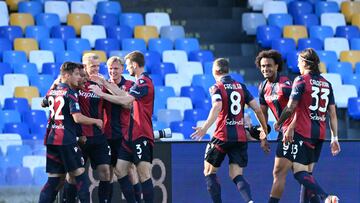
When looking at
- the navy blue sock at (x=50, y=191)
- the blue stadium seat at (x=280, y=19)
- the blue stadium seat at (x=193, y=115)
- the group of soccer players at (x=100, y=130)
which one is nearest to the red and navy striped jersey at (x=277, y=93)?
the group of soccer players at (x=100, y=130)

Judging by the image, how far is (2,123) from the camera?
17219 millimetres

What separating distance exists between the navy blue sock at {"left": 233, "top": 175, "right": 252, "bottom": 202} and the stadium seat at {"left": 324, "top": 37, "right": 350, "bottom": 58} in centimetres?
750

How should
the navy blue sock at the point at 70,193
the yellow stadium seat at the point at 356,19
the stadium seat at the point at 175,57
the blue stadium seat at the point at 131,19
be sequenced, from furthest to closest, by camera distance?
the yellow stadium seat at the point at 356,19 → the blue stadium seat at the point at 131,19 → the stadium seat at the point at 175,57 → the navy blue sock at the point at 70,193

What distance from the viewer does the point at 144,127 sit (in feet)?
44.9

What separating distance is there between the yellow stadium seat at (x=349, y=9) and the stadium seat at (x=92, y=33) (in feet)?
15.8

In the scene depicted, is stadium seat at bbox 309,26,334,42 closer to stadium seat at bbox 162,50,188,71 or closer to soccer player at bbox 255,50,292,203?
stadium seat at bbox 162,50,188,71

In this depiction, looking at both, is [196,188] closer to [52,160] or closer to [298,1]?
[52,160]

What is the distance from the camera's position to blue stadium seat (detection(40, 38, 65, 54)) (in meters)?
19.1

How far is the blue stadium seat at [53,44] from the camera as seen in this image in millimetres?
19078

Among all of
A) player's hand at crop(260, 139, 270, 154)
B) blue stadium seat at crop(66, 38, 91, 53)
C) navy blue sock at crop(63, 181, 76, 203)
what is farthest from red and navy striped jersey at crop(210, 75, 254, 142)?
blue stadium seat at crop(66, 38, 91, 53)

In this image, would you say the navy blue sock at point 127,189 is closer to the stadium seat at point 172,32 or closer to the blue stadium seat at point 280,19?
the stadium seat at point 172,32

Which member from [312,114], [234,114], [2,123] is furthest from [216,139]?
[2,123]

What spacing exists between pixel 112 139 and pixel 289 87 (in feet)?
7.21

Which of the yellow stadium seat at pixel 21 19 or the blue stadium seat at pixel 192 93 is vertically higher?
the yellow stadium seat at pixel 21 19
